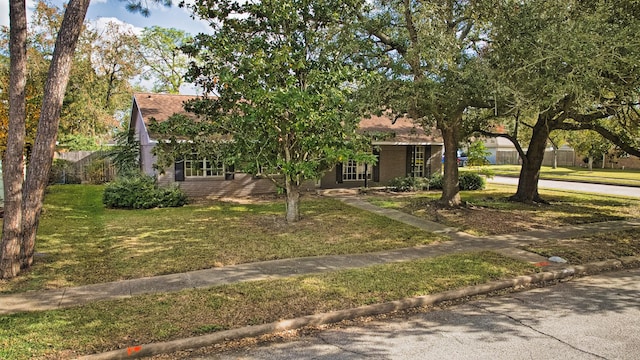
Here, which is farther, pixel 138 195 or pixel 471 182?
pixel 471 182

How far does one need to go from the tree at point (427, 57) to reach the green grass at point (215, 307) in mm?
4499

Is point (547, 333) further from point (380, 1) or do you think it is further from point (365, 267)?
point (380, 1)

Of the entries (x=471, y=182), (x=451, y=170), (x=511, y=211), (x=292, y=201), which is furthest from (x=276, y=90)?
(x=471, y=182)

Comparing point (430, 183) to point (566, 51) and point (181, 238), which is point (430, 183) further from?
point (181, 238)

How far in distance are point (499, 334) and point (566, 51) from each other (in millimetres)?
5674

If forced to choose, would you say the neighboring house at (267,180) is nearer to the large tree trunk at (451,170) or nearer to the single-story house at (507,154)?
Answer: the large tree trunk at (451,170)

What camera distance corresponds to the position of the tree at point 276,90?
949 centimetres

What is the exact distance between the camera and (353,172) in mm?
20750

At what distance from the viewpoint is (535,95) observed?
339 inches

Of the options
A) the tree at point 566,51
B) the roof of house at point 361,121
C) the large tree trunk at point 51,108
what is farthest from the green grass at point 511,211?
the large tree trunk at point 51,108

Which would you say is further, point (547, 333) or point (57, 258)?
point (57, 258)

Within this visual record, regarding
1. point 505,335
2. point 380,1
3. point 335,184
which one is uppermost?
point 380,1

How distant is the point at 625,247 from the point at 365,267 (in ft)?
19.9

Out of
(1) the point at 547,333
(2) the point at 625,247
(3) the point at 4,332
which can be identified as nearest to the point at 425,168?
(2) the point at 625,247
